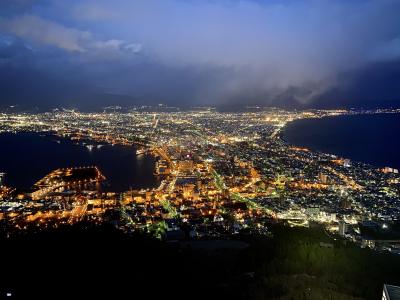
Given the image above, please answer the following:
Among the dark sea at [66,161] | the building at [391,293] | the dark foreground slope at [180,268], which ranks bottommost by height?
the dark sea at [66,161]

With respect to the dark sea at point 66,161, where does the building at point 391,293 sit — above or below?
above

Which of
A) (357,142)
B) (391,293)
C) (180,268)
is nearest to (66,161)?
(180,268)

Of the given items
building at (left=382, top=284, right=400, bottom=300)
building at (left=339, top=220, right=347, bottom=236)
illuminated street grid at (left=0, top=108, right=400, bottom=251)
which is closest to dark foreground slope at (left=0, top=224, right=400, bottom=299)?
building at (left=382, top=284, right=400, bottom=300)

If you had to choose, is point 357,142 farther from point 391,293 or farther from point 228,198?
point 391,293

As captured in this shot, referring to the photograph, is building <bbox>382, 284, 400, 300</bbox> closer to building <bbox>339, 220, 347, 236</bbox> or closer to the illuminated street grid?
the illuminated street grid

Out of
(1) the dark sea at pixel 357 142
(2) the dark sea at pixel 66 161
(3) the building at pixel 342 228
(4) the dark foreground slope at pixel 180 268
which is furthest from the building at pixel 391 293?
(1) the dark sea at pixel 357 142

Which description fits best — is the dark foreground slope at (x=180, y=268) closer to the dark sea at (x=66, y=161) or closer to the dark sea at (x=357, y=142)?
the dark sea at (x=66, y=161)

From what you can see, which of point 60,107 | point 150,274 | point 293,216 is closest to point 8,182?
point 293,216
